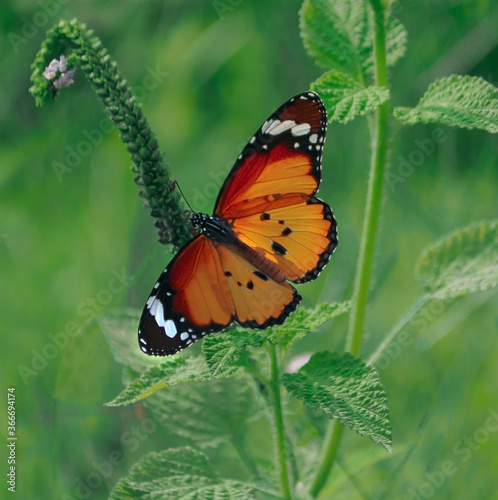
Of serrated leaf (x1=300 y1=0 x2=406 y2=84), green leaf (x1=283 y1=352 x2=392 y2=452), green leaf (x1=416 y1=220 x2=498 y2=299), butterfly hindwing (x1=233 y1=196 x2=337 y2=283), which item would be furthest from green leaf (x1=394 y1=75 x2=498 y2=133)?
green leaf (x1=283 y1=352 x2=392 y2=452)

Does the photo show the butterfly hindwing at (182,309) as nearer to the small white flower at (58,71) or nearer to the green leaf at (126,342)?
the green leaf at (126,342)

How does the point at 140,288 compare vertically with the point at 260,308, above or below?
above

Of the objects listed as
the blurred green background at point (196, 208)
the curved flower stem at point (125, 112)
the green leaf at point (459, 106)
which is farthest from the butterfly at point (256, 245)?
the blurred green background at point (196, 208)

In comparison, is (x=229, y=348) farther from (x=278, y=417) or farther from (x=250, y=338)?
(x=278, y=417)

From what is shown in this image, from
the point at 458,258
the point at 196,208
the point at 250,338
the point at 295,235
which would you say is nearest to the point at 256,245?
the point at 295,235

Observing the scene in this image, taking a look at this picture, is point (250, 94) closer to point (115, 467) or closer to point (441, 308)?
point (441, 308)

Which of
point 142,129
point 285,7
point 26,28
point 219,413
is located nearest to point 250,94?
point 285,7
